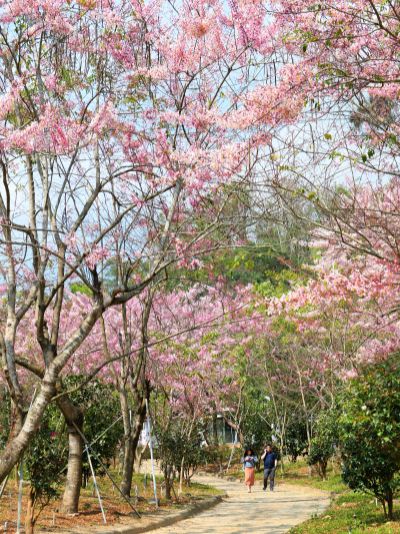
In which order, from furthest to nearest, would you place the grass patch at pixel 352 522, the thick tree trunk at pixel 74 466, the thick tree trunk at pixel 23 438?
the thick tree trunk at pixel 74 466
the grass patch at pixel 352 522
the thick tree trunk at pixel 23 438

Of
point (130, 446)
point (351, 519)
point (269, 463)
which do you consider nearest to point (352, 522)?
point (351, 519)

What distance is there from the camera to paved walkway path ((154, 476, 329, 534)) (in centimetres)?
1302

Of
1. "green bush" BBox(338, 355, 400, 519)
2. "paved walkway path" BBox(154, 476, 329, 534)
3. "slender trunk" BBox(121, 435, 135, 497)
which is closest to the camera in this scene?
"green bush" BBox(338, 355, 400, 519)

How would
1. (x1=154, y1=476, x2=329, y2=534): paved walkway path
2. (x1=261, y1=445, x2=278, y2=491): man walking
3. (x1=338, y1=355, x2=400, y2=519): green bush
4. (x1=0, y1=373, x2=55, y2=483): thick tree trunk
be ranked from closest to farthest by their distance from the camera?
1. (x1=0, y1=373, x2=55, y2=483): thick tree trunk
2. (x1=338, y1=355, x2=400, y2=519): green bush
3. (x1=154, y1=476, x2=329, y2=534): paved walkway path
4. (x1=261, y1=445, x2=278, y2=491): man walking

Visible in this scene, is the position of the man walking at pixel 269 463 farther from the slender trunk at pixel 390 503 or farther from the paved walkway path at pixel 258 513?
the slender trunk at pixel 390 503

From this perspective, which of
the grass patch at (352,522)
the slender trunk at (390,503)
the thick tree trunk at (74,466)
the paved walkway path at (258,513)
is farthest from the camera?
the thick tree trunk at (74,466)

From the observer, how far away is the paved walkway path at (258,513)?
13018 millimetres

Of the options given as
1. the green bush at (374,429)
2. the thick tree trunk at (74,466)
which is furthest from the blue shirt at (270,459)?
the green bush at (374,429)

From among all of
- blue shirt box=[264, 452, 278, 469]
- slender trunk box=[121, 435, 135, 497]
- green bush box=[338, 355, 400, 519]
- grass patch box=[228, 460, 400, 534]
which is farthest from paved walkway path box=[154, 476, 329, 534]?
green bush box=[338, 355, 400, 519]

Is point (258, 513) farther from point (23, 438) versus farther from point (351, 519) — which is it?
point (23, 438)

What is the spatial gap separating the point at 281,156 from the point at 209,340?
1310 centimetres

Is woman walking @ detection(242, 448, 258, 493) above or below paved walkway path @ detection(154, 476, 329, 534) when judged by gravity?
above

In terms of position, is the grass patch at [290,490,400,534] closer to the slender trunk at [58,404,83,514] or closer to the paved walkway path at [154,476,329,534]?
the paved walkway path at [154,476,329,534]

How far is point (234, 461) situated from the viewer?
37719 mm
